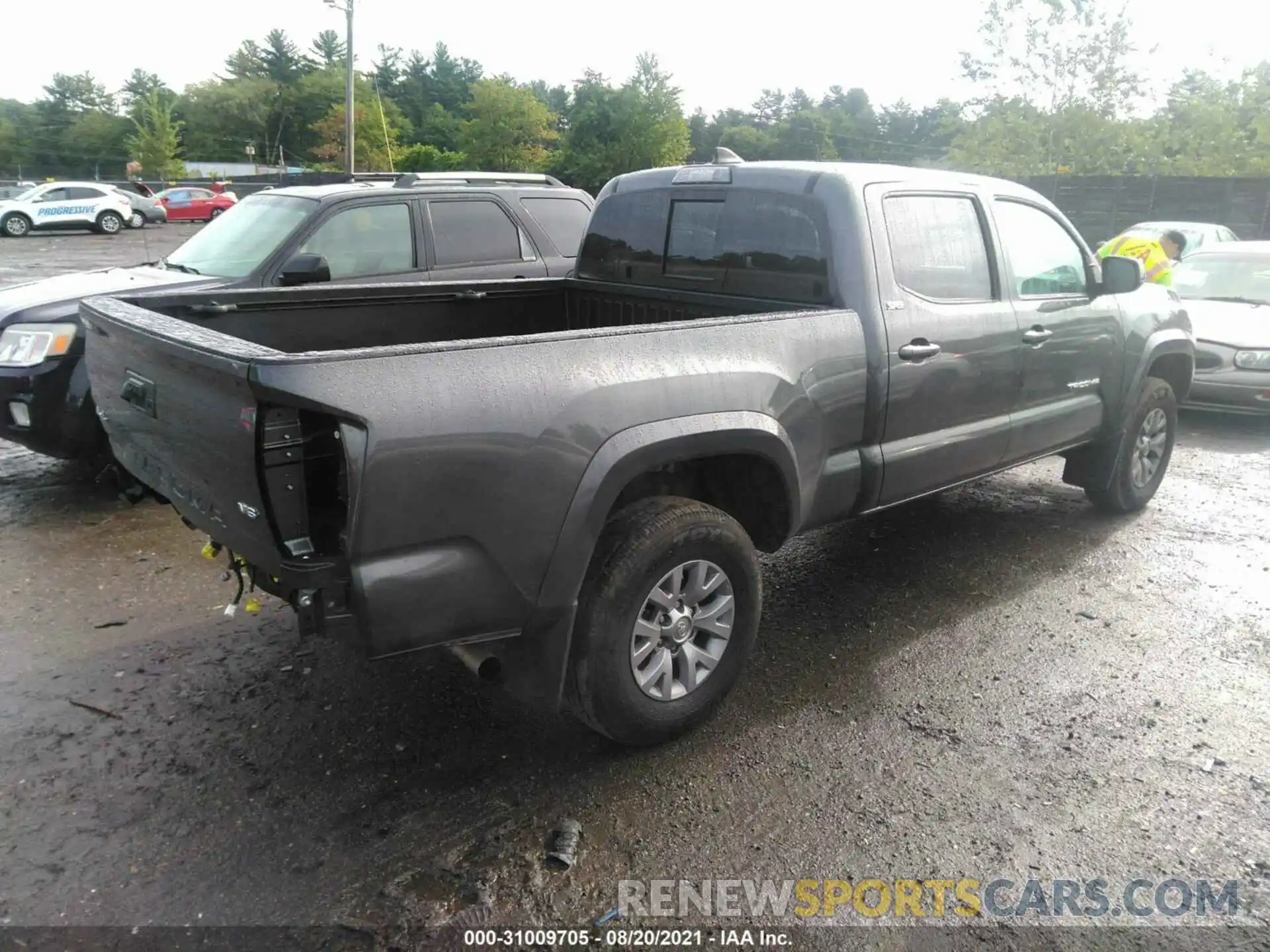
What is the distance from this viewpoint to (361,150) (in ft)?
166

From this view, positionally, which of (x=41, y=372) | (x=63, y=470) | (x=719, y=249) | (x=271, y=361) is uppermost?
(x=719, y=249)

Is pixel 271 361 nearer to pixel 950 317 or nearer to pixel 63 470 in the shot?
pixel 950 317

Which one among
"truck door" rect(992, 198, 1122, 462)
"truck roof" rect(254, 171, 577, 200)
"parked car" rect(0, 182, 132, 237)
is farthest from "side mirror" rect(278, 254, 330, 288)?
"parked car" rect(0, 182, 132, 237)

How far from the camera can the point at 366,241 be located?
6.51 meters

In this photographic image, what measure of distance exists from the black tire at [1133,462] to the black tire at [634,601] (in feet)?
11.0

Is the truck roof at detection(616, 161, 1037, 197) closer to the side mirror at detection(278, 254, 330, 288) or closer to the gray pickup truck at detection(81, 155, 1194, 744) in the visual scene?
the gray pickup truck at detection(81, 155, 1194, 744)

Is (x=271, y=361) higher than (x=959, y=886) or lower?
higher

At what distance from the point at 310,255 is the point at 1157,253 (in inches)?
297

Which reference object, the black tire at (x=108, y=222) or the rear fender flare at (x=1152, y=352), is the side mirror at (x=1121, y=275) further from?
the black tire at (x=108, y=222)

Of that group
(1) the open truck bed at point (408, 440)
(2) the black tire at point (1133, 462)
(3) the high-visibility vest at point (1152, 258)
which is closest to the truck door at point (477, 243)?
(1) the open truck bed at point (408, 440)

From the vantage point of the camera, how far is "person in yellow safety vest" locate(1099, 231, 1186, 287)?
341 inches

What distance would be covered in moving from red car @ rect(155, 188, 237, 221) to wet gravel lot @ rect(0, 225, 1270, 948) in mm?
35479

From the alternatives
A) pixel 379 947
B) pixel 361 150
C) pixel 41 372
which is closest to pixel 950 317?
pixel 379 947

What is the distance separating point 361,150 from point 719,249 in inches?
2036
